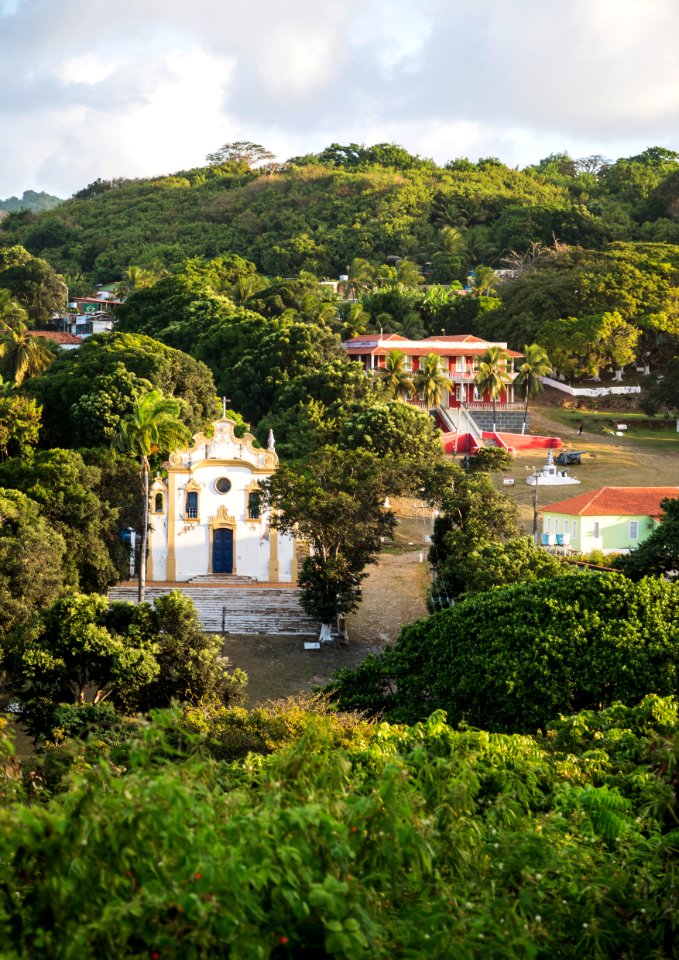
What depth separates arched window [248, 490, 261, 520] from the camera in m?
37.1

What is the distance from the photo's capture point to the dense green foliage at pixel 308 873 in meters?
6.47

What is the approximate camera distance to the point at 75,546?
114ft

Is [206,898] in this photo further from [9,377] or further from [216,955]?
[9,377]

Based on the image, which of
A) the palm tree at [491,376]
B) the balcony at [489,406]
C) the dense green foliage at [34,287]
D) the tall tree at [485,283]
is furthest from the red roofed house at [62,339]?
the palm tree at [491,376]

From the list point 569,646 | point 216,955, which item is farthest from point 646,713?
point 216,955

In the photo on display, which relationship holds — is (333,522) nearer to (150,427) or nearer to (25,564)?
(150,427)

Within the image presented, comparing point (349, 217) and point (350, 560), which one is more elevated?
point (349, 217)

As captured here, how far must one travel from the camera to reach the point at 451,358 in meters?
68.8

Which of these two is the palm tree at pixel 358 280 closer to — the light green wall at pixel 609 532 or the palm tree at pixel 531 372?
the palm tree at pixel 531 372

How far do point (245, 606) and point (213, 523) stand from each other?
2946 mm

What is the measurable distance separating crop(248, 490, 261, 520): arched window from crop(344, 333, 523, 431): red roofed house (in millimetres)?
29087

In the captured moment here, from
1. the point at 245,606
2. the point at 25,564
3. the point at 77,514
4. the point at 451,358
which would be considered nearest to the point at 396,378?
the point at 451,358

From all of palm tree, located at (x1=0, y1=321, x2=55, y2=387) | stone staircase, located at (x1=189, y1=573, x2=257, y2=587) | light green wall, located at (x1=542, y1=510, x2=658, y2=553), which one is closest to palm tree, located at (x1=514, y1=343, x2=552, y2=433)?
light green wall, located at (x1=542, y1=510, x2=658, y2=553)

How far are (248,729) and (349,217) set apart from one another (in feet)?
330
